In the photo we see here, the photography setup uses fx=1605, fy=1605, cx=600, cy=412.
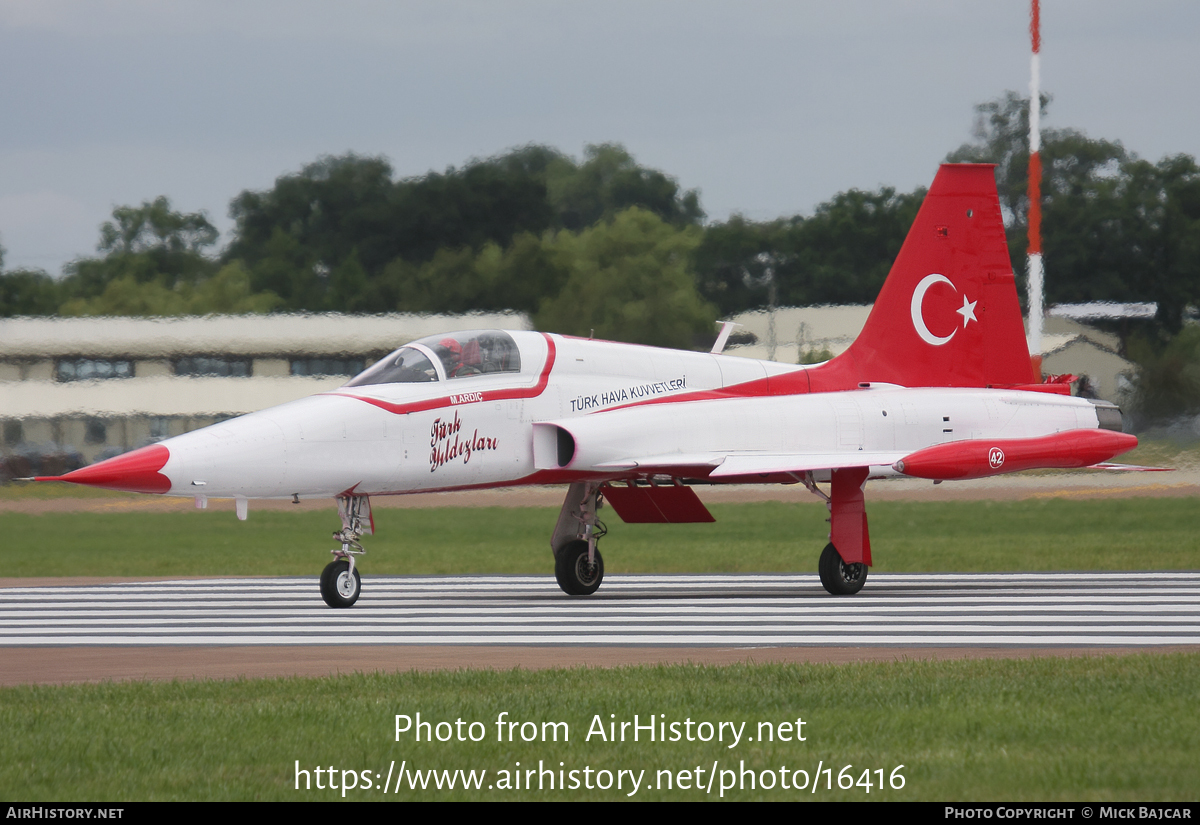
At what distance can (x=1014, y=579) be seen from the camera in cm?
1892

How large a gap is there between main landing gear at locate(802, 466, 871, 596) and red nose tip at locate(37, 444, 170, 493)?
6.61m

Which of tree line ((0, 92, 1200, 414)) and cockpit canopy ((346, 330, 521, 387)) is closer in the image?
cockpit canopy ((346, 330, 521, 387))

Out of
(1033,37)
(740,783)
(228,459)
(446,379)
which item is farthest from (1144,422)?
(740,783)

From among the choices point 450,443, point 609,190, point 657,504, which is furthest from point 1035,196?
point 609,190

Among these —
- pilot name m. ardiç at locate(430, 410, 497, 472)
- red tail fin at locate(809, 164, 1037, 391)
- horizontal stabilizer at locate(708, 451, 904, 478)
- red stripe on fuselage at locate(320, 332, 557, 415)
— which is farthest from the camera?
red tail fin at locate(809, 164, 1037, 391)

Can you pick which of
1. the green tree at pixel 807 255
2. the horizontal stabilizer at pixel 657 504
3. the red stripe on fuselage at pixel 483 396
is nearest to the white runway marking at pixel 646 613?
the horizontal stabilizer at pixel 657 504

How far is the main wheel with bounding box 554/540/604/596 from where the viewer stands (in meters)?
17.1

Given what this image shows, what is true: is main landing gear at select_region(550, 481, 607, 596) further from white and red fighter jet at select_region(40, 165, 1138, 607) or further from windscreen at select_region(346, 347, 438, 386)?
windscreen at select_region(346, 347, 438, 386)

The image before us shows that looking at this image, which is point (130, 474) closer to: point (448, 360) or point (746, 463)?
point (448, 360)

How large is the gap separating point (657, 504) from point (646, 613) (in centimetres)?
349

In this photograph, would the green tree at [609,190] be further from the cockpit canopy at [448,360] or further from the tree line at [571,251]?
the cockpit canopy at [448,360]

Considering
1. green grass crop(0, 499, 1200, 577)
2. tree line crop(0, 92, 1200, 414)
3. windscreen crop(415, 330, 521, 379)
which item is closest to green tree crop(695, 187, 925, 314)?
tree line crop(0, 92, 1200, 414)

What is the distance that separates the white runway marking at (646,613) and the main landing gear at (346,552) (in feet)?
0.60

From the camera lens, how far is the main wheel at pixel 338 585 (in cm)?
1505
